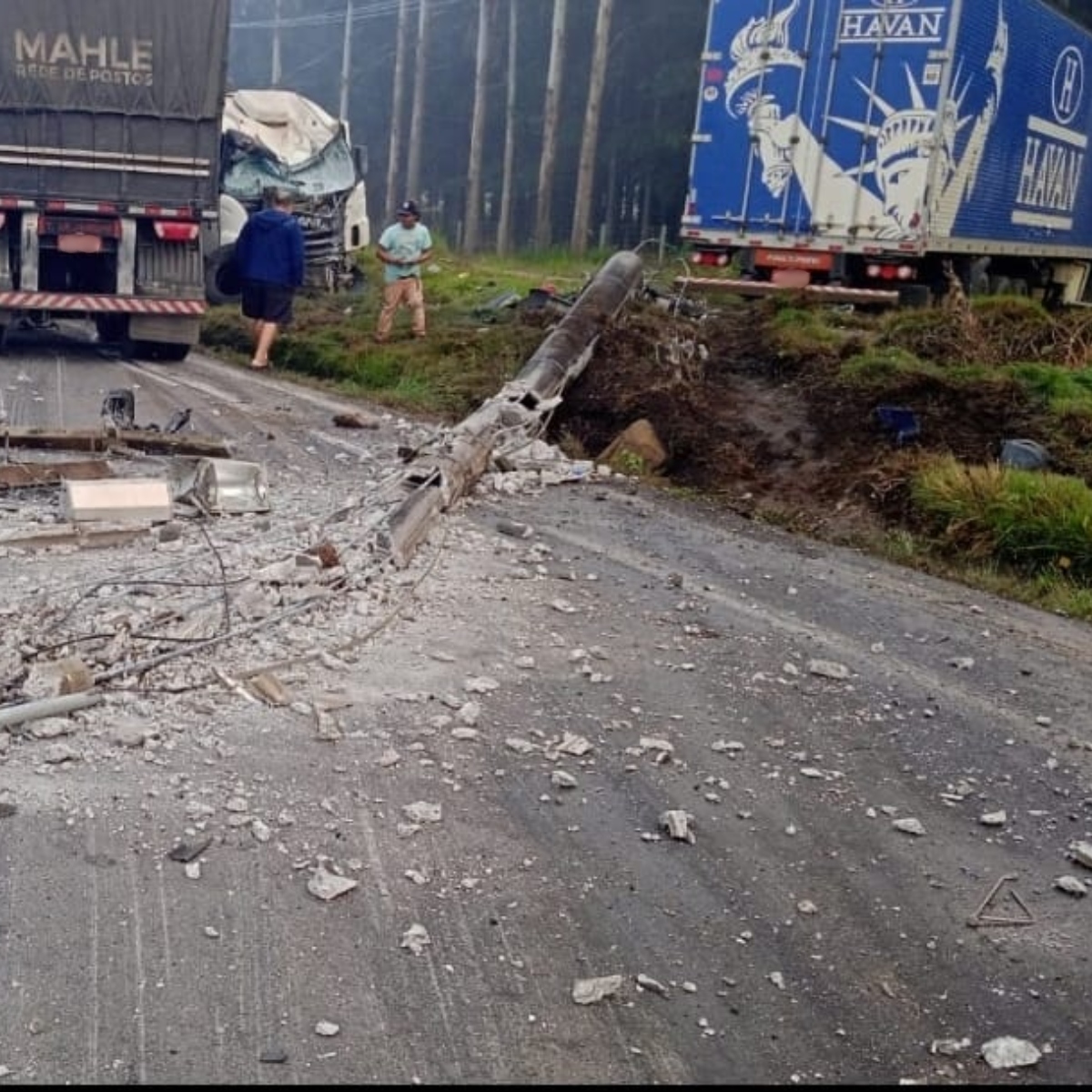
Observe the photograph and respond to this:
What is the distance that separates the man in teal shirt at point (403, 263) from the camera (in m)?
13.5

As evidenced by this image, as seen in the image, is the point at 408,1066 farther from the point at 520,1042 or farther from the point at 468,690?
the point at 468,690

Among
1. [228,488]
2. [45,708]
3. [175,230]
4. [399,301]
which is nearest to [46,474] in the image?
[228,488]

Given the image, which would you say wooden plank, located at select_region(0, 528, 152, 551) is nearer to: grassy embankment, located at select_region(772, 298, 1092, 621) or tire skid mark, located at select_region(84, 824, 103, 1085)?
tire skid mark, located at select_region(84, 824, 103, 1085)

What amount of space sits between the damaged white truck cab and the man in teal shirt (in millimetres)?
4103

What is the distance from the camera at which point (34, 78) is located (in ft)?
39.2

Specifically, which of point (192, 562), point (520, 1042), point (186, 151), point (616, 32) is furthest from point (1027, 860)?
point (616, 32)

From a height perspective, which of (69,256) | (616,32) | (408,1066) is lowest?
(408,1066)

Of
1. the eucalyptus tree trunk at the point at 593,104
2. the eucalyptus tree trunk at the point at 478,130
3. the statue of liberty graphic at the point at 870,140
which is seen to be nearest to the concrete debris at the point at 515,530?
the statue of liberty graphic at the point at 870,140

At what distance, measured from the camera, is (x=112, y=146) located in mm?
12219

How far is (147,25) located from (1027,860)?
10.9 m

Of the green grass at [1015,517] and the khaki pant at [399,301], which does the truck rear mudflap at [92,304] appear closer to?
the khaki pant at [399,301]

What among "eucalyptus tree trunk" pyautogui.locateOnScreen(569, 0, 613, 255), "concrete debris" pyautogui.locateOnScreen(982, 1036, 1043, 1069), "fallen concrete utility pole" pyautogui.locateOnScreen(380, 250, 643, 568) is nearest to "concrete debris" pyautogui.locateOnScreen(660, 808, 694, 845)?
"concrete debris" pyautogui.locateOnScreen(982, 1036, 1043, 1069)

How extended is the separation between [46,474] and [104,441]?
91 centimetres

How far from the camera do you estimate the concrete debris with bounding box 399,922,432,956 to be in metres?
3.59
